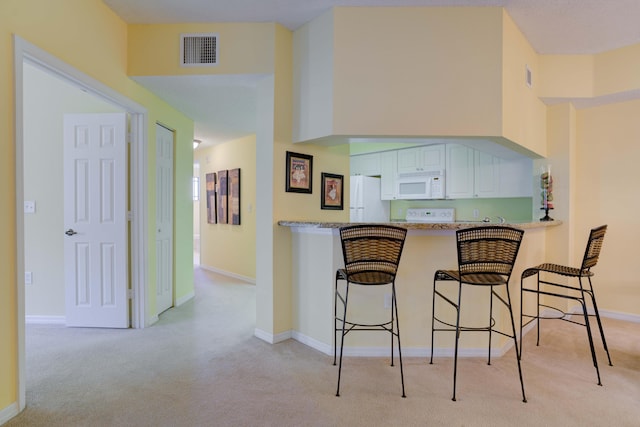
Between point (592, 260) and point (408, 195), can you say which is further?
point (408, 195)

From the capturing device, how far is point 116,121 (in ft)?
10.6

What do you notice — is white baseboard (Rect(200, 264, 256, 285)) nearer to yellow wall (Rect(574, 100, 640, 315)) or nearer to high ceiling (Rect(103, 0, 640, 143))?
high ceiling (Rect(103, 0, 640, 143))

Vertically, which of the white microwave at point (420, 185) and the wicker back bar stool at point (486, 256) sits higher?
the white microwave at point (420, 185)

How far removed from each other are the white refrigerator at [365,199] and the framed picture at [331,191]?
1726 mm

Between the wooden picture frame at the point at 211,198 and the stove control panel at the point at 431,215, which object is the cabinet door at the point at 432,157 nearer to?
the stove control panel at the point at 431,215

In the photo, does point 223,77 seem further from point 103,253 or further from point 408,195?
point 408,195

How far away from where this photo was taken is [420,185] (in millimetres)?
4953

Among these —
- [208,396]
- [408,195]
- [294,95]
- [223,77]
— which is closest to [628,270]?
[408,195]

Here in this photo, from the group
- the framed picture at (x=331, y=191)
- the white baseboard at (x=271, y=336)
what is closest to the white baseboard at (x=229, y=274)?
the white baseboard at (x=271, y=336)

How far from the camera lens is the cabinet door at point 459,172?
4.52m

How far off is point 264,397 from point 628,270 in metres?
4.09

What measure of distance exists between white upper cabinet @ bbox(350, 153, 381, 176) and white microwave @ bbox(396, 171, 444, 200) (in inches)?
18.5

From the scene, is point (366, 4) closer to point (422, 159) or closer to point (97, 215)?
point (422, 159)

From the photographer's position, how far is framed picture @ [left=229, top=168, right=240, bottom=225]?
5.58m
